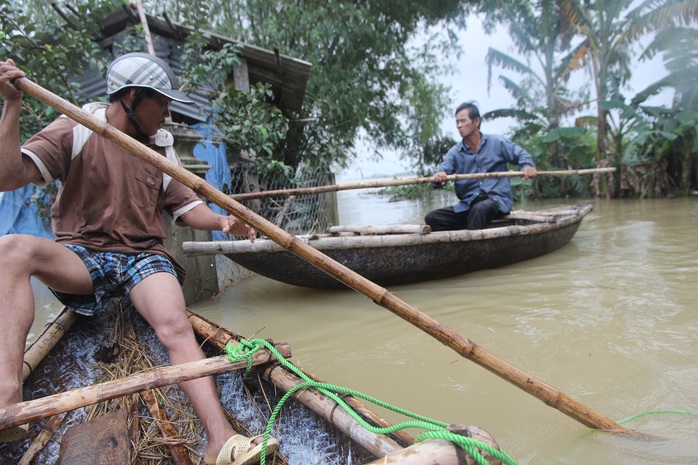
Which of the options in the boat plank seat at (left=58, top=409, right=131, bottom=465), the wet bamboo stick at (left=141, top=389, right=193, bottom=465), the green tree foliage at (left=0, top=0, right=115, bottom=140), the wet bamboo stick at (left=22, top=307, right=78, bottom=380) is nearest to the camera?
the boat plank seat at (left=58, top=409, right=131, bottom=465)

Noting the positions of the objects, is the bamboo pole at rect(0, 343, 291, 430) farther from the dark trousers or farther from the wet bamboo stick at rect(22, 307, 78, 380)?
the dark trousers

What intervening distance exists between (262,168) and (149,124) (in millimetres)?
3444

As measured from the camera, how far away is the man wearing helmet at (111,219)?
5.12 ft

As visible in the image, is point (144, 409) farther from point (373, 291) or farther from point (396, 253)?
point (396, 253)

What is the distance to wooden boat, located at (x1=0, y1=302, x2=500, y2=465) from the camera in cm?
132

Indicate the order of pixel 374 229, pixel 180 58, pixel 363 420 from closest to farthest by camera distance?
pixel 363 420, pixel 374 229, pixel 180 58

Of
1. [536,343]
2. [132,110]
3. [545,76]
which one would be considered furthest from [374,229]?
[545,76]

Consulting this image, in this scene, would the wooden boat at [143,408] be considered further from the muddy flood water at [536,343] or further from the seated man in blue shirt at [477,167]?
the seated man in blue shirt at [477,167]

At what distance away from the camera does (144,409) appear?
1.92 meters

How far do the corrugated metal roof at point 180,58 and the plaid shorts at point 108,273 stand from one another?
14.9 feet

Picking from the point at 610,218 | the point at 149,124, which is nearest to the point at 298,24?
the point at 610,218

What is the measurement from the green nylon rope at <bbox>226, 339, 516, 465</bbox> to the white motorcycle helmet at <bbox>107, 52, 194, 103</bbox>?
1.16 m

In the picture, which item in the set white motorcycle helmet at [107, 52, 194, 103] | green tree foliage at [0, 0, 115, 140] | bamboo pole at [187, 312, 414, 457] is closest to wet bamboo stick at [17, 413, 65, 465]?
bamboo pole at [187, 312, 414, 457]

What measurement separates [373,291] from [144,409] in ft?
3.70
